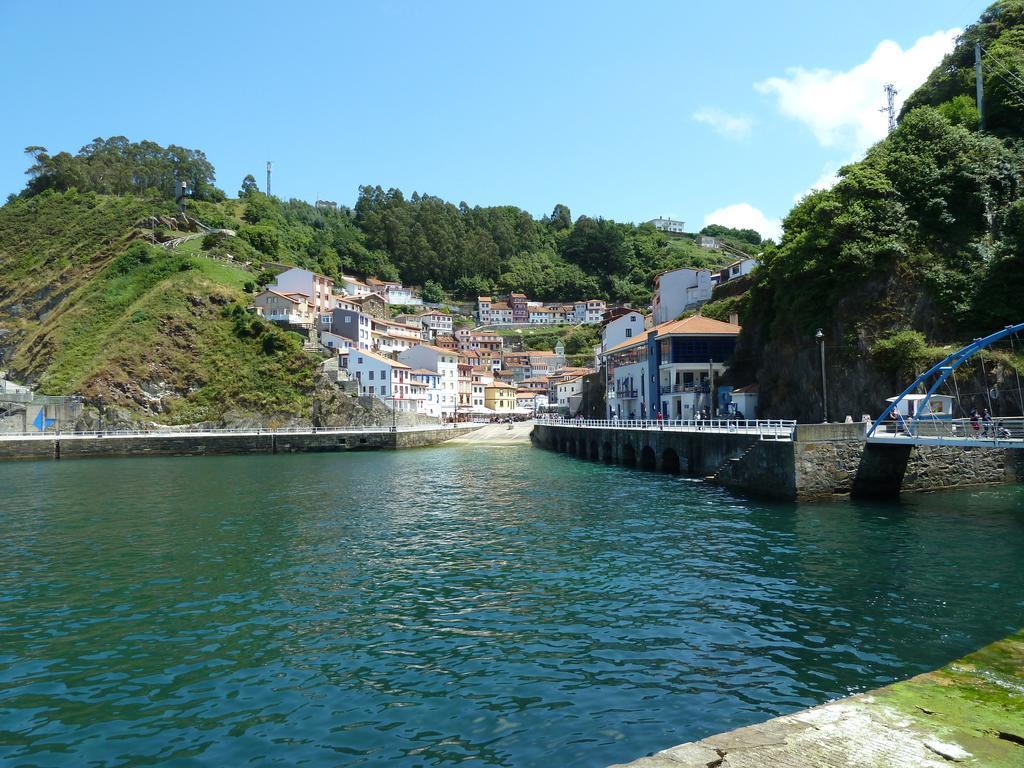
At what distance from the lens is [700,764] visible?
6.82 meters

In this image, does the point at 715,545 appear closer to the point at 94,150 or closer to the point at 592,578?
the point at 592,578

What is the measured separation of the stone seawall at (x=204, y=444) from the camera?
7662 cm

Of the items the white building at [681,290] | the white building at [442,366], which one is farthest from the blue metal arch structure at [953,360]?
the white building at [442,366]

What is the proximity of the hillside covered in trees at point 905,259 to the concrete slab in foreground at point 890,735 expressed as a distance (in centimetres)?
3304

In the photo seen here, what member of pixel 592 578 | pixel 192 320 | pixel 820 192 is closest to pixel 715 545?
pixel 592 578

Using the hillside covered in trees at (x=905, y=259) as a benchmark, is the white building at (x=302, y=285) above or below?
above

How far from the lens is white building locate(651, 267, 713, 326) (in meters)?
95.1

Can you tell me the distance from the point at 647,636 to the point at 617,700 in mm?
3239

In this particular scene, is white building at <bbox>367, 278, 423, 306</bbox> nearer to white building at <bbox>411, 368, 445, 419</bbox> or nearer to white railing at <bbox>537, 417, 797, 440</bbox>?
white building at <bbox>411, 368, 445, 419</bbox>

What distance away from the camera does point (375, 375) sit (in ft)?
327

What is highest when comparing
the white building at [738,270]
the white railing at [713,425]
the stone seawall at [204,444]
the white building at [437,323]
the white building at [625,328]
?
the white building at [437,323]

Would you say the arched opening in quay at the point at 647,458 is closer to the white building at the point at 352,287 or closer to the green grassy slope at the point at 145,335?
the green grassy slope at the point at 145,335

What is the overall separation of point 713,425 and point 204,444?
6032 cm

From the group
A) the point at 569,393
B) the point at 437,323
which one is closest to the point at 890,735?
the point at 569,393
